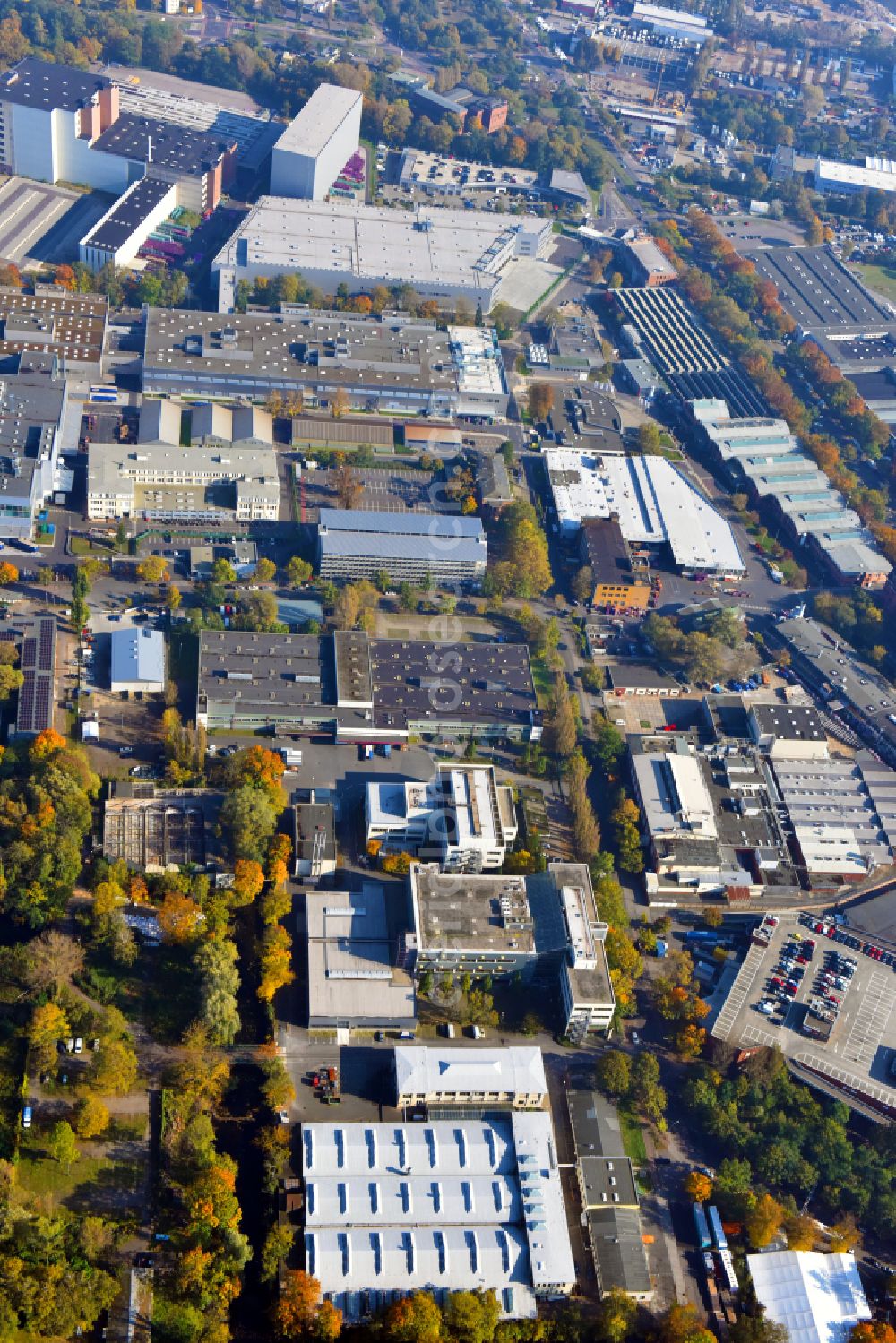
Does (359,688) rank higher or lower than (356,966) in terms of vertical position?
higher

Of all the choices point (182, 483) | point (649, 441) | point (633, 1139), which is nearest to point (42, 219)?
point (182, 483)

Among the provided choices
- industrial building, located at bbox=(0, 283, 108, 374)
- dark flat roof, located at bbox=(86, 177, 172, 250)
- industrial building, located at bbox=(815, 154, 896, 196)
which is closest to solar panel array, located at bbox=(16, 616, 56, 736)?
industrial building, located at bbox=(0, 283, 108, 374)

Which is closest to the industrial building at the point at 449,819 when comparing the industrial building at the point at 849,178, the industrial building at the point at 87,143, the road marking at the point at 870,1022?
the road marking at the point at 870,1022

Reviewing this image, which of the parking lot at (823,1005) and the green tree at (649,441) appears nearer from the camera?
the parking lot at (823,1005)

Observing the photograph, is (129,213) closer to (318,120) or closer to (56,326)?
(56,326)

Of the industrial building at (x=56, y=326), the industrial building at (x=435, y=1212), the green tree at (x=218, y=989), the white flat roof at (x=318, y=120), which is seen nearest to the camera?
the industrial building at (x=435, y=1212)

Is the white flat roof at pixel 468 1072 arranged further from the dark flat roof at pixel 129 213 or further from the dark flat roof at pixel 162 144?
the dark flat roof at pixel 162 144

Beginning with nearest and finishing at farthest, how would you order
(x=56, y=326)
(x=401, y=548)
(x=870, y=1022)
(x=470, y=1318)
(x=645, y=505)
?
(x=470, y=1318) → (x=870, y=1022) → (x=401, y=548) → (x=645, y=505) → (x=56, y=326)
